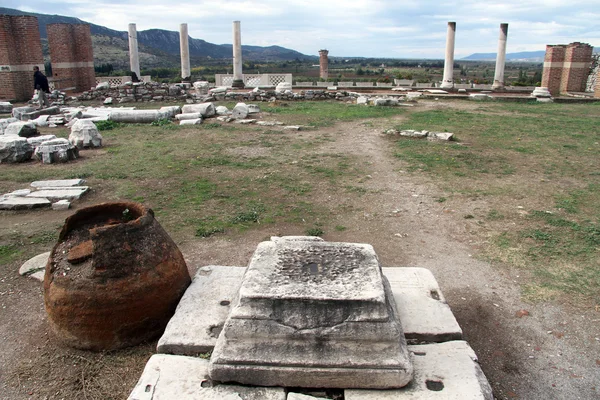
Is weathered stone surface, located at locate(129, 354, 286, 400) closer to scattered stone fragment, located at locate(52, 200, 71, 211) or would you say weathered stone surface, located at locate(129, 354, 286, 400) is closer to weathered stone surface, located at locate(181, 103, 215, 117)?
scattered stone fragment, located at locate(52, 200, 71, 211)

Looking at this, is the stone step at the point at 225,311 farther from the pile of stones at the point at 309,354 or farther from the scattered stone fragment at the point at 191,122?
the scattered stone fragment at the point at 191,122

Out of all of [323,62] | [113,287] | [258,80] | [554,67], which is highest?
[323,62]

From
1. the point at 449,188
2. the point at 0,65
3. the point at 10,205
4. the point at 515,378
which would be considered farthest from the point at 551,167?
the point at 0,65

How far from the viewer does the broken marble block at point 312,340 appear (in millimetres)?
2707

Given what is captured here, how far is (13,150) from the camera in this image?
30.5 ft

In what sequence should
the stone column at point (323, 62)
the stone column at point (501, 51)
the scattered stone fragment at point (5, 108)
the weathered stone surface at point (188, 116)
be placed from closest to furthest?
1. the weathered stone surface at point (188, 116)
2. the scattered stone fragment at point (5, 108)
3. the stone column at point (501, 51)
4. the stone column at point (323, 62)

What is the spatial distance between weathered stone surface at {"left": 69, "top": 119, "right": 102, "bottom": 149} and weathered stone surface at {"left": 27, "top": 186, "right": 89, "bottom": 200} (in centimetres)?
339

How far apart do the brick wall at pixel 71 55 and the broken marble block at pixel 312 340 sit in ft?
70.3

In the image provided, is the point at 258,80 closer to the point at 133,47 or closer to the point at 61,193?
the point at 133,47

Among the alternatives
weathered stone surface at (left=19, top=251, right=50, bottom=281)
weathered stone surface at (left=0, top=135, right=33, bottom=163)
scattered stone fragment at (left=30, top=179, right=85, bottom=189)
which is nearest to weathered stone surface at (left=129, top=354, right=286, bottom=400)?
weathered stone surface at (left=19, top=251, right=50, bottom=281)

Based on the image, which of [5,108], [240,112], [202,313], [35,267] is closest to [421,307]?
[202,313]

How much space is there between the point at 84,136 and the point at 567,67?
23.6m

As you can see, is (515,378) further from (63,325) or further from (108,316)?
(63,325)

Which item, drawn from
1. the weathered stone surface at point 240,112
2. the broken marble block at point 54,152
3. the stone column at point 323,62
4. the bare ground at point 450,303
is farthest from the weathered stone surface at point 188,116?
the stone column at point 323,62
